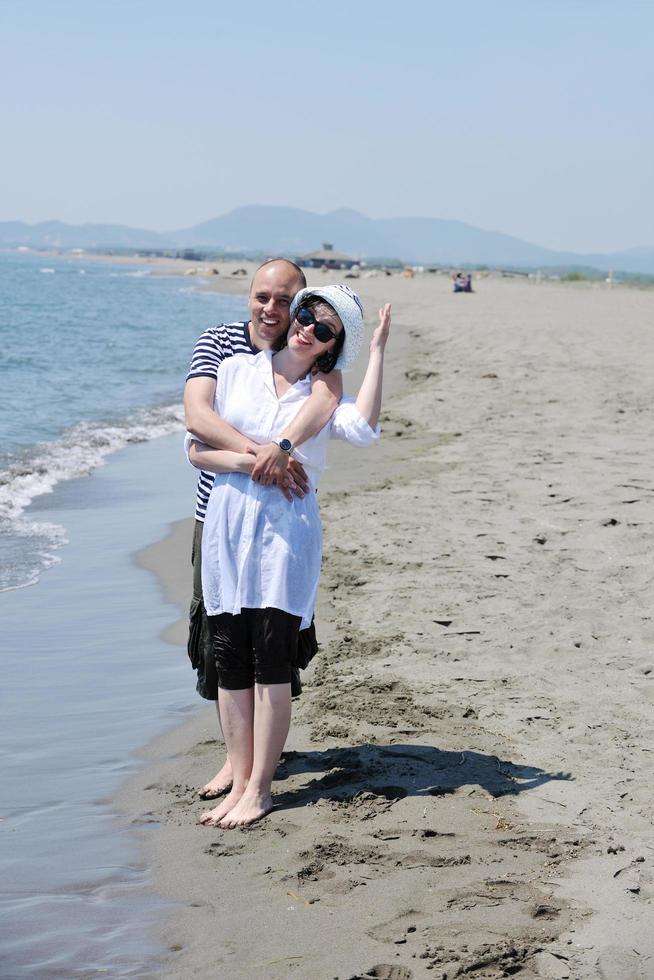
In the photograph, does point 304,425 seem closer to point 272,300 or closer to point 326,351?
point 326,351

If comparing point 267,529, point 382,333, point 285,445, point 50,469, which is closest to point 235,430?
point 285,445

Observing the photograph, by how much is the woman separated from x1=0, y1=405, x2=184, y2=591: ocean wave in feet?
10.5

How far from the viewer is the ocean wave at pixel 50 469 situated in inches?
288

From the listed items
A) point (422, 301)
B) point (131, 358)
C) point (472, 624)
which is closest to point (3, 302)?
point (422, 301)

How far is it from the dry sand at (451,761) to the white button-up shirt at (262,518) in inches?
28.2

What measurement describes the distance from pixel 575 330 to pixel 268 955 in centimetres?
2105

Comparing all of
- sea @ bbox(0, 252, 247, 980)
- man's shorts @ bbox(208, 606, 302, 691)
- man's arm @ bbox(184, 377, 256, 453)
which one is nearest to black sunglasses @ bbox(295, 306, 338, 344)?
man's arm @ bbox(184, 377, 256, 453)

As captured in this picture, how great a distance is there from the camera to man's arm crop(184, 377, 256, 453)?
3584 millimetres

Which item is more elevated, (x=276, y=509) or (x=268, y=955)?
(x=276, y=509)

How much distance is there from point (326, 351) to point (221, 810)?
1514 mm

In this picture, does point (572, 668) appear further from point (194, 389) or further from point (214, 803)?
point (194, 389)

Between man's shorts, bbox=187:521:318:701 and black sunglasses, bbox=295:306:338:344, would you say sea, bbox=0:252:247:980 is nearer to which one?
man's shorts, bbox=187:521:318:701

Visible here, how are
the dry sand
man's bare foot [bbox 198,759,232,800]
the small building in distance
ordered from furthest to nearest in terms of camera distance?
the small building in distance
man's bare foot [bbox 198,759,232,800]
the dry sand

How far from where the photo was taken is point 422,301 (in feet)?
131
